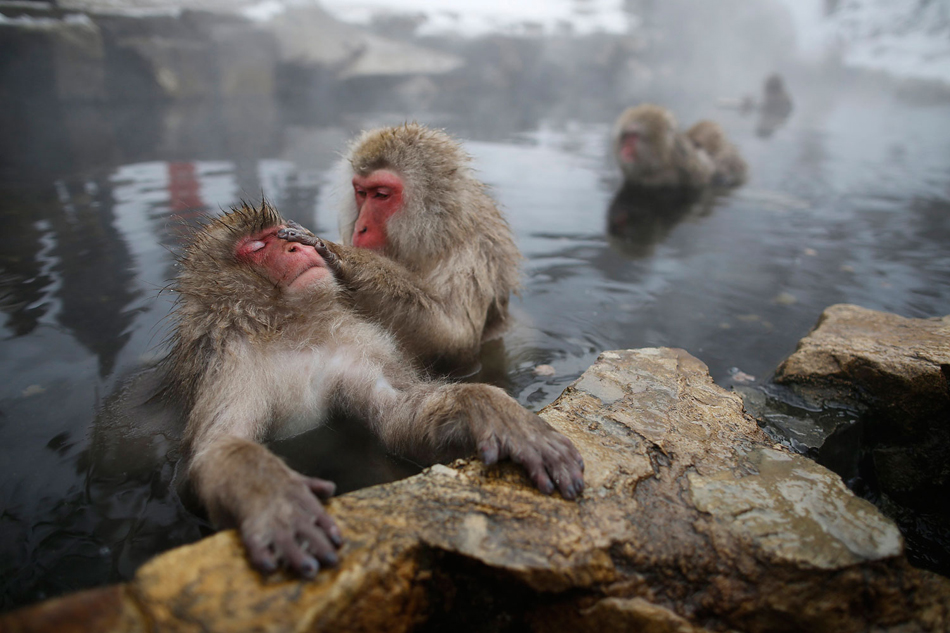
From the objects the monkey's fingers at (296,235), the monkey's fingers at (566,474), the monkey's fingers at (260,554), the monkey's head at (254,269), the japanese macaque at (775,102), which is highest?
the japanese macaque at (775,102)

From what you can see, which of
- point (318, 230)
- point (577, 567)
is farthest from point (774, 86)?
point (577, 567)

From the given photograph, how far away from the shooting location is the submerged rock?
1.16 meters

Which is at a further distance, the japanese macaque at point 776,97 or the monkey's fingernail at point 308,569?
the japanese macaque at point 776,97

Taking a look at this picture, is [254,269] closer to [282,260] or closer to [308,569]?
[282,260]

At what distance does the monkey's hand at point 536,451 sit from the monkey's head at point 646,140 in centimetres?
615

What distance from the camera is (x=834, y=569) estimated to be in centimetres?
135

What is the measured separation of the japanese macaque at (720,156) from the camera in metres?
7.57

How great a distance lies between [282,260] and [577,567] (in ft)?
4.63

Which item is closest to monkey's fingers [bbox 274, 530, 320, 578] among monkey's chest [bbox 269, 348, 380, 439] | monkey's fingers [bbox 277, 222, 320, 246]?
monkey's chest [bbox 269, 348, 380, 439]

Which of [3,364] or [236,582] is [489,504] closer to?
[236,582]

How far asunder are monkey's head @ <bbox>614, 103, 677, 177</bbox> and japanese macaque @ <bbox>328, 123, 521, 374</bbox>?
4.96 meters

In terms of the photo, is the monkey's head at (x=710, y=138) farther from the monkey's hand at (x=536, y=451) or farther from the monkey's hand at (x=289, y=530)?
the monkey's hand at (x=289, y=530)

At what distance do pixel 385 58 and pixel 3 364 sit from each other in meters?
17.8

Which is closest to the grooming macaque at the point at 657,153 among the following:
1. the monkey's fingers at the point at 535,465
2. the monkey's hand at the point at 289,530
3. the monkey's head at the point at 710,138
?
the monkey's head at the point at 710,138
